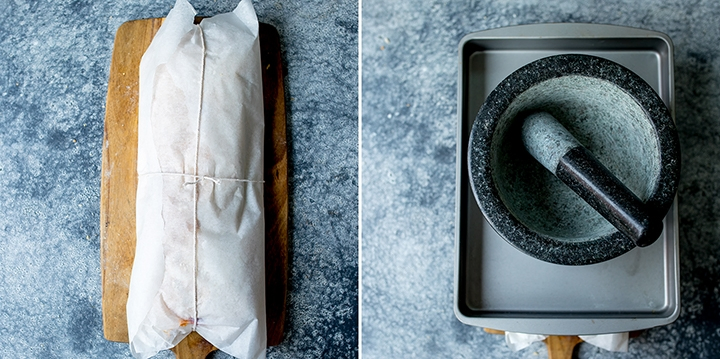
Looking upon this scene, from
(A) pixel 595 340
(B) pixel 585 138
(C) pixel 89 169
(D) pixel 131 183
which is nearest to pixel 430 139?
(B) pixel 585 138

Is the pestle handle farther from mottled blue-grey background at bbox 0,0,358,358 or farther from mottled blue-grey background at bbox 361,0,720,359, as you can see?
mottled blue-grey background at bbox 0,0,358,358

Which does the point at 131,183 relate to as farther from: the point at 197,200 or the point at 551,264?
the point at 551,264

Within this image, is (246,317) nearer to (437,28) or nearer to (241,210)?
(241,210)

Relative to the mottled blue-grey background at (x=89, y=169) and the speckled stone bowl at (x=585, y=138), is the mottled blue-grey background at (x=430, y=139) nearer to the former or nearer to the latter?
the speckled stone bowl at (x=585, y=138)

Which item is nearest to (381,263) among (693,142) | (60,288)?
(693,142)

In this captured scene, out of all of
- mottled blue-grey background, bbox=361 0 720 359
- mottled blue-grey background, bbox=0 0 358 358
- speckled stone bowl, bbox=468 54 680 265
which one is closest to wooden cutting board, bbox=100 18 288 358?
mottled blue-grey background, bbox=0 0 358 358

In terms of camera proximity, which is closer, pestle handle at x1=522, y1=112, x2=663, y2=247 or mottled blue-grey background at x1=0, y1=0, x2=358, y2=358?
pestle handle at x1=522, y1=112, x2=663, y2=247
